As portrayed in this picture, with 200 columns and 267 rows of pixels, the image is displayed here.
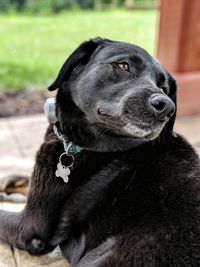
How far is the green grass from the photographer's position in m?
6.55

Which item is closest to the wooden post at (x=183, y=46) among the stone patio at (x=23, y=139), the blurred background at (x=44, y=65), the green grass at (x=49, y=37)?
the blurred background at (x=44, y=65)

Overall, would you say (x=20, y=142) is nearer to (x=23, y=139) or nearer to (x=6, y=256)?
(x=23, y=139)

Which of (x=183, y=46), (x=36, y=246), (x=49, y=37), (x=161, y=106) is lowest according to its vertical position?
(x=49, y=37)

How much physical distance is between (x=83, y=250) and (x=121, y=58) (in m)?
0.94

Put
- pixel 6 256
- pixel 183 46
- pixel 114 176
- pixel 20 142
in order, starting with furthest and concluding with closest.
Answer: pixel 183 46 < pixel 20 142 < pixel 6 256 < pixel 114 176

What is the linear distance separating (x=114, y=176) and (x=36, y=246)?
55 cm

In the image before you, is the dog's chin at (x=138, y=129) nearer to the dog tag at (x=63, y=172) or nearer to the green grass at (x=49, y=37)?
the dog tag at (x=63, y=172)

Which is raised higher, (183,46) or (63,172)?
(63,172)

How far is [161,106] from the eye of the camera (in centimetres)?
204

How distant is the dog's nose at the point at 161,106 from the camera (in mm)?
2027

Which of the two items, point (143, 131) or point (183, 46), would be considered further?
point (183, 46)

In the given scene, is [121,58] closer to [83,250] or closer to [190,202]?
[190,202]

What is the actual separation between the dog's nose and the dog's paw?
2.86 ft

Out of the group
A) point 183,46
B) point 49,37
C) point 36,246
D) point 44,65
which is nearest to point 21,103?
point 44,65
